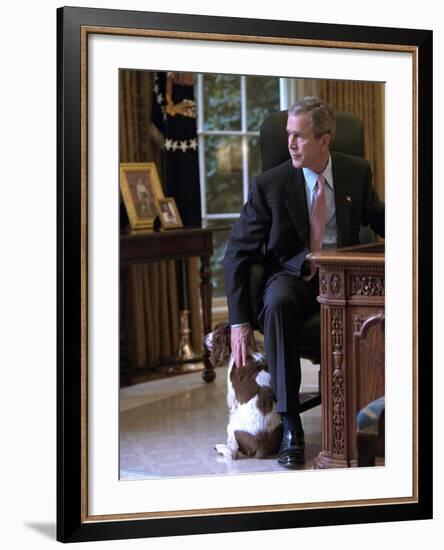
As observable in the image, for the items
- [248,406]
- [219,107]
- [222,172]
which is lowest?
[248,406]

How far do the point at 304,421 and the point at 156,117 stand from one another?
8.20ft

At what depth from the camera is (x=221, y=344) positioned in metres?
3.86

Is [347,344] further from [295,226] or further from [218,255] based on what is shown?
[218,255]

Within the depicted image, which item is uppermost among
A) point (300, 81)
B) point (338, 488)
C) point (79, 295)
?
point (300, 81)

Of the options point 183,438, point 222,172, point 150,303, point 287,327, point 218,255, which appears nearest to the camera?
point 287,327

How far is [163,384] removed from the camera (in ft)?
16.7

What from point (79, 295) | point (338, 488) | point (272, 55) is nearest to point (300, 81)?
point (272, 55)

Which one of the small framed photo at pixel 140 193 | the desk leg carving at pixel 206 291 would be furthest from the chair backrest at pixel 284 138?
the desk leg carving at pixel 206 291

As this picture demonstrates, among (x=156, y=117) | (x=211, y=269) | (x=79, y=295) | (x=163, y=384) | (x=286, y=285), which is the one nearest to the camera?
(x=79, y=295)

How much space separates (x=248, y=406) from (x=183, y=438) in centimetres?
29

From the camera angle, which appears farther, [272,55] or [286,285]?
[286,285]

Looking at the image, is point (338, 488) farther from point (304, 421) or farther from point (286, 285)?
point (286, 285)

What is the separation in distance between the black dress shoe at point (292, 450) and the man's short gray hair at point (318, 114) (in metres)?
1.01

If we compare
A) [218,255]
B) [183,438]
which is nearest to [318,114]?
[183,438]
